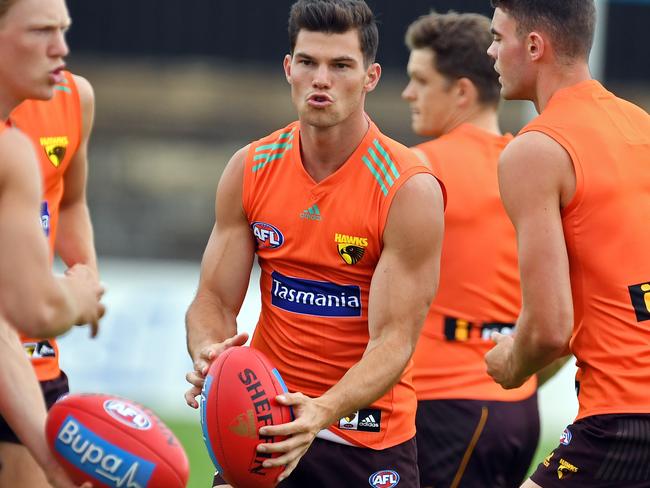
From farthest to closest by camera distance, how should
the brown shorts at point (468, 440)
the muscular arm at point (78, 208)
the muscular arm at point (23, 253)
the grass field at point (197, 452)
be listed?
the grass field at point (197, 452) → the brown shorts at point (468, 440) → the muscular arm at point (78, 208) → the muscular arm at point (23, 253)

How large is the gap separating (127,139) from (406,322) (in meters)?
14.2

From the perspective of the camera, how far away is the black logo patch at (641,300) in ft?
13.7

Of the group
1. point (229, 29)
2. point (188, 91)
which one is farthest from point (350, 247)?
point (188, 91)

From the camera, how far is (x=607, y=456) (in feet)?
13.6

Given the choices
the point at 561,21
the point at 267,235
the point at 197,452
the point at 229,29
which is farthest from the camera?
the point at 229,29

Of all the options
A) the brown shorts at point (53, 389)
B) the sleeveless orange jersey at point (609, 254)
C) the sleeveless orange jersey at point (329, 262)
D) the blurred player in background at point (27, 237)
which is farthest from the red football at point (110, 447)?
the sleeveless orange jersey at point (609, 254)

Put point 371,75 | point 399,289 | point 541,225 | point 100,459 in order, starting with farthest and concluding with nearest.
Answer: point 371,75, point 399,289, point 541,225, point 100,459

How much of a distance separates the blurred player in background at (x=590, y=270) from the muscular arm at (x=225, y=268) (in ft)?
3.77

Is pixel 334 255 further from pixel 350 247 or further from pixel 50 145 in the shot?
pixel 50 145

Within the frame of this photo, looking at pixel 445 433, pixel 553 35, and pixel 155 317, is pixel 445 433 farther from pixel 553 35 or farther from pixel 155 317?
pixel 155 317

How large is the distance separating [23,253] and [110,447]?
0.68 metres

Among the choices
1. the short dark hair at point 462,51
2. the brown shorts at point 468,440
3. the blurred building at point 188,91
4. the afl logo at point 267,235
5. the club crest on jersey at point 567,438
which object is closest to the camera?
the club crest on jersey at point 567,438

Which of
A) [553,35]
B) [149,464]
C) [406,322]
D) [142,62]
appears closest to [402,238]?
[406,322]

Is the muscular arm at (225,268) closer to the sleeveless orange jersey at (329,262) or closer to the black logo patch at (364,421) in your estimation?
the sleeveless orange jersey at (329,262)
